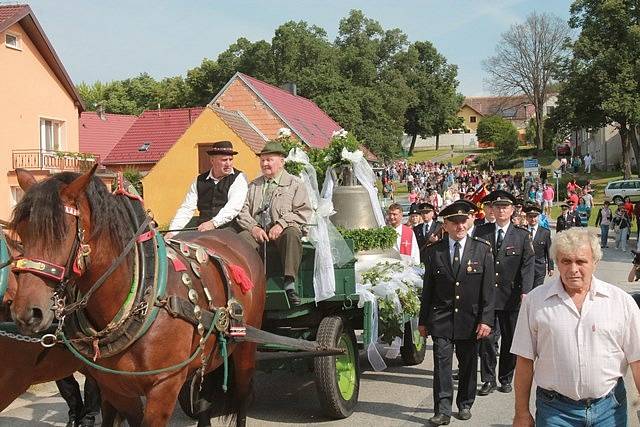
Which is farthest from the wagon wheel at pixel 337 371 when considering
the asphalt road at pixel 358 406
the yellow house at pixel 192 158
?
the yellow house at pixel 192 158

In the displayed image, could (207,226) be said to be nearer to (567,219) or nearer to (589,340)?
(589,340)

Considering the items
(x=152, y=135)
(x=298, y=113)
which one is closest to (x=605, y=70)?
(x=298, y=113)

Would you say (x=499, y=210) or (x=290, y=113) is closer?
(x=499, y=210)

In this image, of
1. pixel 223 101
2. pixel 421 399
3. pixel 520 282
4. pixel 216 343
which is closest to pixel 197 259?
pixel 216 343

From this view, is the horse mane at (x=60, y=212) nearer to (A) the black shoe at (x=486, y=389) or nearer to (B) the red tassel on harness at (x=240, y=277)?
(B) the red tassel on harness at (x=240, y=277)

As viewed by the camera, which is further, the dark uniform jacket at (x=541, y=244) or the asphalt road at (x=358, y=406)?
the dark uniform jacket at (x=541, y=244)

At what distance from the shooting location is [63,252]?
3512 mm

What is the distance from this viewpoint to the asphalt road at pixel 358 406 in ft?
20.9

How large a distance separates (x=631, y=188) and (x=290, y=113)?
55.4 feet

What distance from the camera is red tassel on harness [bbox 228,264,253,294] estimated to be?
16.8 ft

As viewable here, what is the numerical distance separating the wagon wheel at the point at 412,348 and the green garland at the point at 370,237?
37.2 inches

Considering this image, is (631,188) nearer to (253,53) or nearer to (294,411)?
(253,53)

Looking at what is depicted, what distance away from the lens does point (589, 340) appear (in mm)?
3432

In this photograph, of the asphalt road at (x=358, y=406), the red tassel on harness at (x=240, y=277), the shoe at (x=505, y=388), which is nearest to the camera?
the red tassel on harness at (x=240, y=277)
